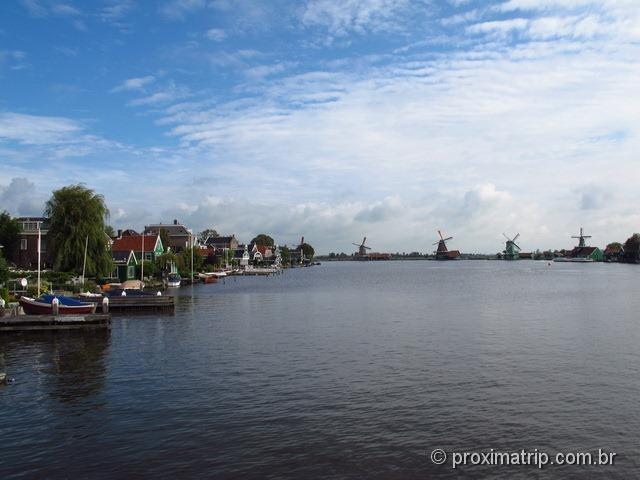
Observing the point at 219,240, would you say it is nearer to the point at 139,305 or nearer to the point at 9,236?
the point at 9,236

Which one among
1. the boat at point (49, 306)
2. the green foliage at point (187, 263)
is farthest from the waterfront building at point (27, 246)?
the boat at point (49, 306)

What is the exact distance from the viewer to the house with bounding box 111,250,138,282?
83.7 metres

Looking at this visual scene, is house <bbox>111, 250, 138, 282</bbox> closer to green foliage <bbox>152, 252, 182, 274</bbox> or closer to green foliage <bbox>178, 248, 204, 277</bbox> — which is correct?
green foliage <bbox>152, 252, 182, 274</bbox>

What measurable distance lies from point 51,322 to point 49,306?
2.63 metres

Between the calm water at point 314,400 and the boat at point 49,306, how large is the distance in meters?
3.92

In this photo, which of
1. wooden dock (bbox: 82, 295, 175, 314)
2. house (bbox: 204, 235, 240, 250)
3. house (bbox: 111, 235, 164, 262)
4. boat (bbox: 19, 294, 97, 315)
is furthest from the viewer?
house (bbox: 204, 235, 240, 250)

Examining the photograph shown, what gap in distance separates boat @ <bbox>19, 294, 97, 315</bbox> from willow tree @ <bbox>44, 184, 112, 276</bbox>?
88.4 feet

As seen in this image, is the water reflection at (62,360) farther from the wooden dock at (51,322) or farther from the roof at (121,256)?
the roof at (121,256)

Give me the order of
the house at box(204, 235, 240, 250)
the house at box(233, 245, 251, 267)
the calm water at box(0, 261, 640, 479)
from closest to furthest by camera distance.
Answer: the calm water at box(0, 261, 640, 479), the house at box(233, 245, 251, 267), the house at box(204, 235, 240, 250)

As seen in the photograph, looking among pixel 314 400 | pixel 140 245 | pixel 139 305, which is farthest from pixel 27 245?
pixel 314 400

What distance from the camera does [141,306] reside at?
54719mm

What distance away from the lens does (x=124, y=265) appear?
276ft

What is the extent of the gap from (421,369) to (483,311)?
88.2 ft

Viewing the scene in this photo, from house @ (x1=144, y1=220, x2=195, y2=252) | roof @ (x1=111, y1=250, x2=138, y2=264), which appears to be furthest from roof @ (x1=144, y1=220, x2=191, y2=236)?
roof @ (x1=111, y1=250, x2=138, y2=264)
